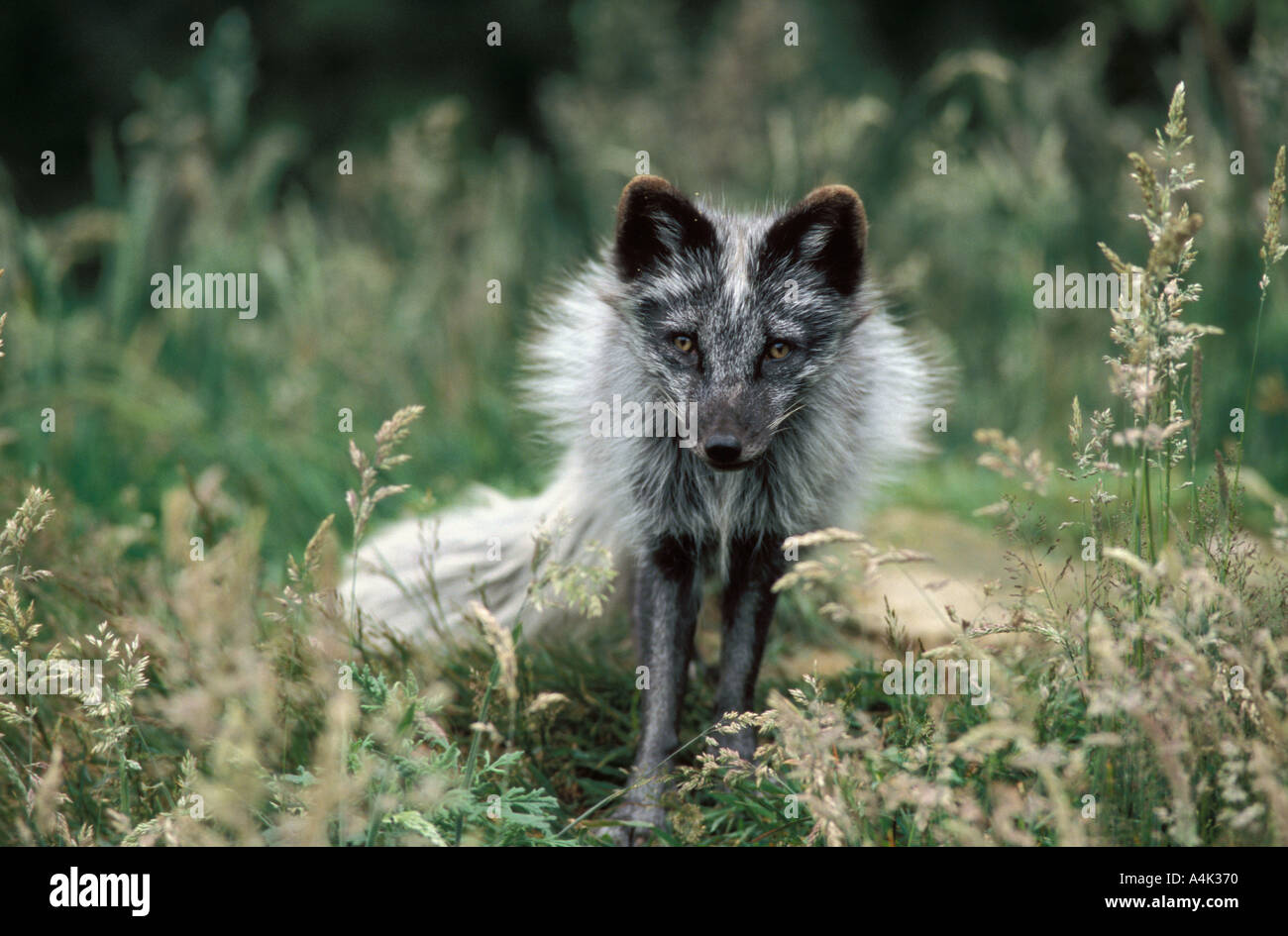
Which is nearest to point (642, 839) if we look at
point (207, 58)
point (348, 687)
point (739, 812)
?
point (739, 812)

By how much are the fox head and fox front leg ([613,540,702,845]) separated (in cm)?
55

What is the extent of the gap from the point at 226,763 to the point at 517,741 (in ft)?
2.73

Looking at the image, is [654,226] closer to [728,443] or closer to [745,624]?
[728,443]

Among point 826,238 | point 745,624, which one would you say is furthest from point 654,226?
point 745,624

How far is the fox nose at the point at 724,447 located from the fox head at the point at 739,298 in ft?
0.27

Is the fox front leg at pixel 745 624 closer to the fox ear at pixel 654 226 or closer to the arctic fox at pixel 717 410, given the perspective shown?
the arctic fox at pixel 717 410

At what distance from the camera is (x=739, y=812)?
111 inches

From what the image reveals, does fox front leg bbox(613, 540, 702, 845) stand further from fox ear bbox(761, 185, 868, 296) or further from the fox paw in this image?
fox ear bbox(761, 185, 868, 296)

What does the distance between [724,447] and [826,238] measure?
817mm

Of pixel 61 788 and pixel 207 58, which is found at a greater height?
pixel 207 58

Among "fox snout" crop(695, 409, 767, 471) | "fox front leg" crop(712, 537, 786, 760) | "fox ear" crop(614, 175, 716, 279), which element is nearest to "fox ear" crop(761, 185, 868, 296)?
"fox ear" crop(614, 175, 716, 279)

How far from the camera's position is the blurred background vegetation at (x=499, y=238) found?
543cm

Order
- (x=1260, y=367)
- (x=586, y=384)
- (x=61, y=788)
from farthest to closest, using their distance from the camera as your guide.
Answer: (x=1260, y=367) < (x=586, y=384) < (x=61, y=788)
